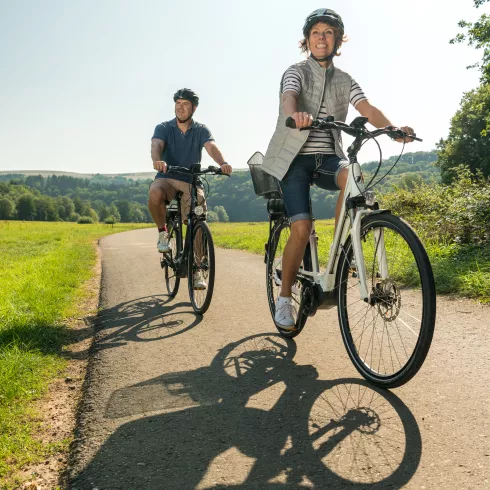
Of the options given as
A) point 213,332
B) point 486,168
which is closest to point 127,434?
point 213,332

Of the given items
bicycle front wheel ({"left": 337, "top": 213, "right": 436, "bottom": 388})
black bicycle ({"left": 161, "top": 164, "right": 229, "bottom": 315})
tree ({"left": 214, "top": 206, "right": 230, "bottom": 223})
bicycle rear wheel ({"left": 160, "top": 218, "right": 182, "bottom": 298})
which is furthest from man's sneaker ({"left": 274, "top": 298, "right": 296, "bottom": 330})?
tree ({"left": 214, "top": 206, "right": 230, "bottom": 223})

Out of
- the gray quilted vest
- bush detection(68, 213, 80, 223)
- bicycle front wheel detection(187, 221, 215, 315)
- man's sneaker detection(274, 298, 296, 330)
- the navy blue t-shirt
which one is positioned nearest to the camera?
the gray quilted vest

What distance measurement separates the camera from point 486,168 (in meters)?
33.2

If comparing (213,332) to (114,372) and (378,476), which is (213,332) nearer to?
(114,372)

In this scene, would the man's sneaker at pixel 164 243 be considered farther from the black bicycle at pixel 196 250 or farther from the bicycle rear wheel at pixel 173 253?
the black bicycle at pixel 196 250

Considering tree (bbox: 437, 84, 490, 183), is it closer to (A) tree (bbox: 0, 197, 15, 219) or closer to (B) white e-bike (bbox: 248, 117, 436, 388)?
(B) white e-bike (bbox: 248, 117, 436, 388)

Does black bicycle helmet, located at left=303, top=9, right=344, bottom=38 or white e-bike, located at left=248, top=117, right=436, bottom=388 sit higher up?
black bicycle helmet, located at left=303, top=9, right=344, bottom=38

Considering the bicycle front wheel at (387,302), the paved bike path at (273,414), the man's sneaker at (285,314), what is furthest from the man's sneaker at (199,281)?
the bicycle front wheel at (387,302)

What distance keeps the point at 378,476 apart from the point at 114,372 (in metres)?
2.14

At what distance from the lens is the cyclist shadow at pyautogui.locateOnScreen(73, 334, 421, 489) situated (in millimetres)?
2074

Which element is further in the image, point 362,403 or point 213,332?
point 213,332

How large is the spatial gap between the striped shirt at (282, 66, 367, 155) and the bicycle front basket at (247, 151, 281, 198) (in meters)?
0.64

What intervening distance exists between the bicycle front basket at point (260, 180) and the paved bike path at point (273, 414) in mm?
1292

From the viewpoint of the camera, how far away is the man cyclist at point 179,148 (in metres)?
5.94
